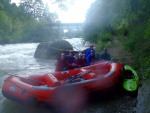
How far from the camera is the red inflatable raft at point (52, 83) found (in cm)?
579

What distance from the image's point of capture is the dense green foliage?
8.45 metres

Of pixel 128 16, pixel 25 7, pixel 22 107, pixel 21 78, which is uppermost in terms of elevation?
pixel 25 7

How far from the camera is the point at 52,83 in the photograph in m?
6.27

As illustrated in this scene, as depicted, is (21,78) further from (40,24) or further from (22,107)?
(40,24)

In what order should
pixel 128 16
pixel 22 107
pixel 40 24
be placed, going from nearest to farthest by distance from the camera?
pixel 22 107 → pixel 128 16 → pixel 40 24

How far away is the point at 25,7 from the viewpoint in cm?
6425

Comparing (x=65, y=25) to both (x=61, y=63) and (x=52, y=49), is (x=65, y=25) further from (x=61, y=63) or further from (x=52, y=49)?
(x=61, y=63)

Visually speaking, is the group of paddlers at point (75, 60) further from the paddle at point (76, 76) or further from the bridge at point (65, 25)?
the bridge at point (65, 25)

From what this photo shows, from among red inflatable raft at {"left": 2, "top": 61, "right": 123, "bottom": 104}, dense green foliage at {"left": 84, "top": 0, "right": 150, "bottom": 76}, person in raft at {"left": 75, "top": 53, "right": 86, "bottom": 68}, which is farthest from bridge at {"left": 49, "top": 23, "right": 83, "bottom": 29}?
red inflatable raft at {"left": 2, "top": 61, "right": 123, "bottom": 104}

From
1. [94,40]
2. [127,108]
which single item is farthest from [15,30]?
[127,108]

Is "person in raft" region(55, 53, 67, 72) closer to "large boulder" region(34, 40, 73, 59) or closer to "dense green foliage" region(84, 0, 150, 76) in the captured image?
"dense green foliage" region(84, 0, 150, 76)

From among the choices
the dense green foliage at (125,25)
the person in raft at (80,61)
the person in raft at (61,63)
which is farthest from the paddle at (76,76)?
the dense green foliage at (125,25)

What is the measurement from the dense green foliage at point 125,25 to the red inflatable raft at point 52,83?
117 centimetres

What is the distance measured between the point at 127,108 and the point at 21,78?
10.6 ft
